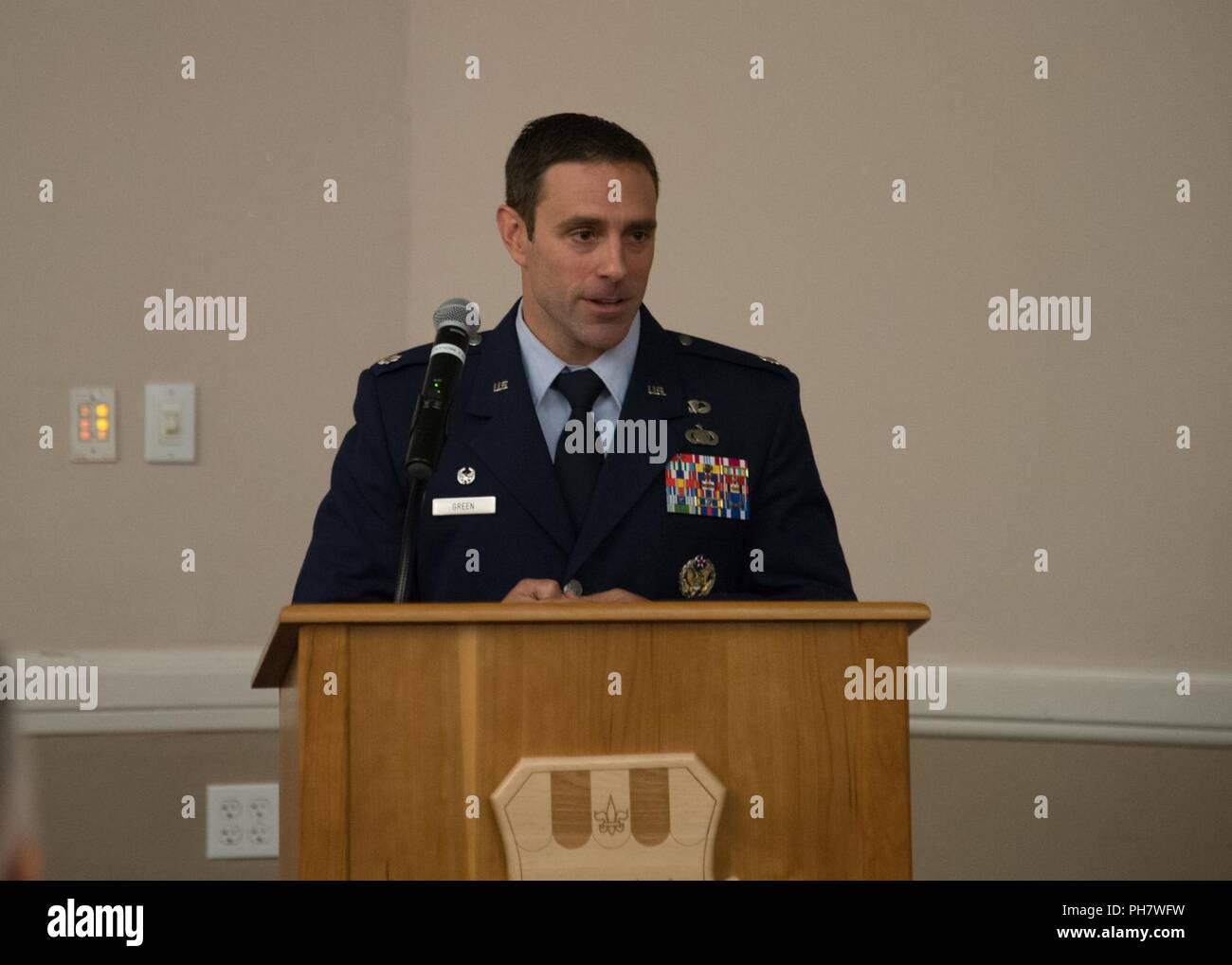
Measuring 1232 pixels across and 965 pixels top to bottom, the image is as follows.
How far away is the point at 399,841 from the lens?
137 cm

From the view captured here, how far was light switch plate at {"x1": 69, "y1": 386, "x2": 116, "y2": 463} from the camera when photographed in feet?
9.52

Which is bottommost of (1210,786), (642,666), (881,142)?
(1210,786)

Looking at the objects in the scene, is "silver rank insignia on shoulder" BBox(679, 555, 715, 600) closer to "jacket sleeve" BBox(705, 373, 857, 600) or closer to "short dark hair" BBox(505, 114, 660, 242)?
"jacket sleeve" BBox(705, 373, 857, 600)

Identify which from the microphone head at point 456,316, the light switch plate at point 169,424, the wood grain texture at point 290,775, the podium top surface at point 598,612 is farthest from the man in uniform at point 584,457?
the light switch plate at point 169,424

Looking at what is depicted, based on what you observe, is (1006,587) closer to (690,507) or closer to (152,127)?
(690,507)

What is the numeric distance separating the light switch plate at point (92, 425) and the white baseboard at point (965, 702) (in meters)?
0.35

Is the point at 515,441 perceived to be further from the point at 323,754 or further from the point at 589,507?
the point at 323,754

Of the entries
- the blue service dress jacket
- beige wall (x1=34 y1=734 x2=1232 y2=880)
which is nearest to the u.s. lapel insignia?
the blue service dress jacket

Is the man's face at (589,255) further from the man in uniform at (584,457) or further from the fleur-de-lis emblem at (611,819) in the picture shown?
the fleur-de-lis emblem at (611,819)

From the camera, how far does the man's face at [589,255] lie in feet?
7.11
